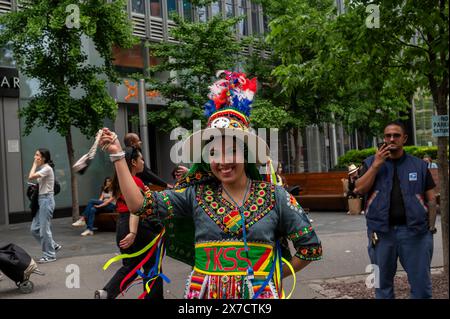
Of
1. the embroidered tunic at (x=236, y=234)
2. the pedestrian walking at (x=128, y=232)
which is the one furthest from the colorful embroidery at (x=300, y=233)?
the pedestrian walking at (x=128, y=232)

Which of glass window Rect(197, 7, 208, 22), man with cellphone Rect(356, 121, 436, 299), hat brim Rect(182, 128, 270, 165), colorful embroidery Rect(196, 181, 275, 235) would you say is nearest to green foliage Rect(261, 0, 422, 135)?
man with cellphone Rect(356, 121, 436, 299)

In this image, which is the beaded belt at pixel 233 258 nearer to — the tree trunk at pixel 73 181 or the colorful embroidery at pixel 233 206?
the colorful embroidery at pixel 233 206

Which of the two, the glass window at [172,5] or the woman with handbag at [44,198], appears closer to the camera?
the woman with handbag at [44,198]

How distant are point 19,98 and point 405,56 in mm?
12688

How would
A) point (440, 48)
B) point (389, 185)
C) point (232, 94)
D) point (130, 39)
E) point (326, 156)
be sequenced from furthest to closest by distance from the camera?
point (326, 156), point (130, 39), point (440, 48), point (389, 185), point (232, 94)

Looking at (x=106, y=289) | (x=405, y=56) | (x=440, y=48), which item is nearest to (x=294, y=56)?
(x=405, y=56)

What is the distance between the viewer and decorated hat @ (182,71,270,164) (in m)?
2.93

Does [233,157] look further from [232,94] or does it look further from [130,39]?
[130,39]

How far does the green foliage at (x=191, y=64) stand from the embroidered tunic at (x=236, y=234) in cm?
1304

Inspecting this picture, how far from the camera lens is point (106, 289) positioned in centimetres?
520

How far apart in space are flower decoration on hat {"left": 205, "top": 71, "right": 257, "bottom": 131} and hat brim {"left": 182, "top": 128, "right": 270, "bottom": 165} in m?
0.07

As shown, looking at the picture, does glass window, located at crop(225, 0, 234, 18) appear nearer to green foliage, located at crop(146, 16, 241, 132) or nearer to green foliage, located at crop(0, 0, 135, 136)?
green foliage, located at crop(146, 16, 241, 132)

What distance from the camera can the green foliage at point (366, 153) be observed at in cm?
2347
